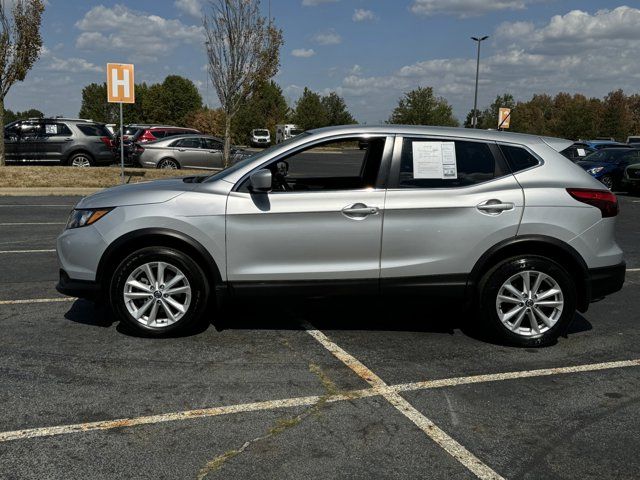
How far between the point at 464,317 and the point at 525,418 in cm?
217

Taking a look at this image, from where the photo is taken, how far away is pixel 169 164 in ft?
69.5

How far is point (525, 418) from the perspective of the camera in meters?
3.77

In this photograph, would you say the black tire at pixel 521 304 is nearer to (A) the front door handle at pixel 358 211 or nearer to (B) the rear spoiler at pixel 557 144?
(B) the rear spoiler at pixel 557 144

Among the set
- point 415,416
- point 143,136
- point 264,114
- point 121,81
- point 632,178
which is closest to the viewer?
point 415,416

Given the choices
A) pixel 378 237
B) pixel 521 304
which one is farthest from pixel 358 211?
pixel 521 304

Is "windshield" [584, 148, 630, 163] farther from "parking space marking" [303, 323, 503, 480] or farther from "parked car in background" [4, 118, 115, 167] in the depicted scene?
"parking space marking" [303, 323, 503, 480]

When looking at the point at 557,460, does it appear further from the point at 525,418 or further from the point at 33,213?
the point at 33,213

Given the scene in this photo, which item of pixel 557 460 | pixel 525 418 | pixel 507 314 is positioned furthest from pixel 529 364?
pixel 557 460

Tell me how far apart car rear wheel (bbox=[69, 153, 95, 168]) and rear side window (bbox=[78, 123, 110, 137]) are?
69cm

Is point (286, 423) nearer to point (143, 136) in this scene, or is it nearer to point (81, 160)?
point (81, 160)

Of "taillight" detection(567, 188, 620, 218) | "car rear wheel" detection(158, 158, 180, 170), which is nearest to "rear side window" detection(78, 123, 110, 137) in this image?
"car rear wheel" detection(158, 158, 180, 170)

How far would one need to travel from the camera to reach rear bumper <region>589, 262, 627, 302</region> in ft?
16.6

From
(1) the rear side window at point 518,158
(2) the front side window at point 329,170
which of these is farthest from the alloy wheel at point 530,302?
(2) the front side window at point 329,170

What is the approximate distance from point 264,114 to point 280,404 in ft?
226
